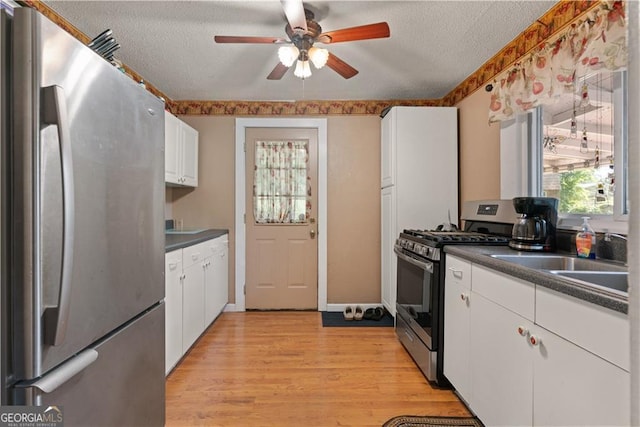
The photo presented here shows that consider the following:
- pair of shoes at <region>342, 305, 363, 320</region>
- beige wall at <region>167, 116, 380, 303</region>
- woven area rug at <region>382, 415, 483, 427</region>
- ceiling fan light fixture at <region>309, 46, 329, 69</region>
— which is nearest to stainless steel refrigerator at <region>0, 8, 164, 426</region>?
ceiling fan light fixture at <region>309, 46, 329, 69</region>

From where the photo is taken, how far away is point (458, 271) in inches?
70.3

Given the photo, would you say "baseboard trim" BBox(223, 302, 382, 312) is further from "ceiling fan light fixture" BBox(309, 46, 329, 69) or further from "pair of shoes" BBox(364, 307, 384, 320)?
"ceiling fan light fixture" BBox(309, 46, 329, 69)

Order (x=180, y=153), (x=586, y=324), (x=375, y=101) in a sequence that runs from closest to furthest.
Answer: (x=586, y=324)
(x=180, y=153)
(x=375, y=101)

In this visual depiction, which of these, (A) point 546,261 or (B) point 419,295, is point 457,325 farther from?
(A) point 546,261

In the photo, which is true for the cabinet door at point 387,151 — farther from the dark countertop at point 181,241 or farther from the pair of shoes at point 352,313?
the dark countertop at point 181,241

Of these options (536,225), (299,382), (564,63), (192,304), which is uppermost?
(564,63)

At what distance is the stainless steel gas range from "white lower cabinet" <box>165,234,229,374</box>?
1.62 meters

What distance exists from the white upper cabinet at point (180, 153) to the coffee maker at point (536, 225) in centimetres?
262

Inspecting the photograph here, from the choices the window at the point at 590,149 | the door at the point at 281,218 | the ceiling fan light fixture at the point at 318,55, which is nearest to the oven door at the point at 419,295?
the window at the point at 590,149

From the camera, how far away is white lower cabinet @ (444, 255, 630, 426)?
91 cm

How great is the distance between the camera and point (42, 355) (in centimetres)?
75

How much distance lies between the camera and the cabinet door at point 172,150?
2652 mm

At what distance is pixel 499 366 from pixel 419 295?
825 millimetres

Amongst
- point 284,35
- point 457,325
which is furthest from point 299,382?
point 284,35
